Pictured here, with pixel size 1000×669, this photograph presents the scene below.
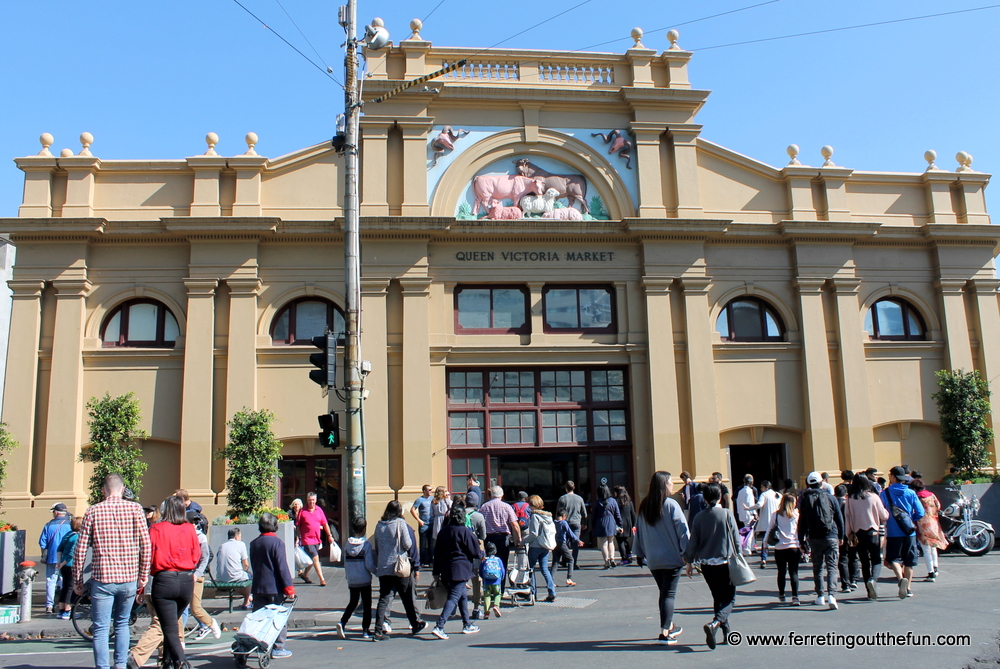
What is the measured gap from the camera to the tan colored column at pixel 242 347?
63.8 feet

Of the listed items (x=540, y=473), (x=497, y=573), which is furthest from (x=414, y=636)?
(x=540, y=473)

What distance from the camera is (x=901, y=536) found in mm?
12016

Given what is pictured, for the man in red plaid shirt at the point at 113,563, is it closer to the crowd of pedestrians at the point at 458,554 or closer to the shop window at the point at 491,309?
the crowd of pedestrians at the point at 458,554

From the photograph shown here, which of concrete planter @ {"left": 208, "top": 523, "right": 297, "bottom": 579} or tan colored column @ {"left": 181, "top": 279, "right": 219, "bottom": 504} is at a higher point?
tan colored column @ {"left": 181, "top": 279, "right": 219, "bottom": 504}

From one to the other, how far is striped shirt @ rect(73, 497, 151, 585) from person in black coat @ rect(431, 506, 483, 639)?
3.70 m

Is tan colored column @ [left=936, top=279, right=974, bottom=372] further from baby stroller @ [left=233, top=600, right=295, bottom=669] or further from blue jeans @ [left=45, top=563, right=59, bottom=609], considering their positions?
blue jeans @ [left=45, top=563, right=59, bottom=609]

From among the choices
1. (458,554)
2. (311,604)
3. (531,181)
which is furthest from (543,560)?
(531,181)

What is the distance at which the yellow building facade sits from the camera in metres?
19.6

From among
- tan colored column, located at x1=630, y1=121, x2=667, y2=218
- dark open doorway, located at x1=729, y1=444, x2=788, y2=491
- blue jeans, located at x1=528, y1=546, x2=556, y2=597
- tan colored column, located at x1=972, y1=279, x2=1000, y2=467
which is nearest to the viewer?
blue jeans, located at x1=528, y1=546, x2=556, y2=597

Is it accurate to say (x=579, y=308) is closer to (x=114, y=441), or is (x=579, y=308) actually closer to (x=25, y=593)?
(x=114, y=441)

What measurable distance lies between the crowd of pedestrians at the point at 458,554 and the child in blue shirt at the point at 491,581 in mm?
16

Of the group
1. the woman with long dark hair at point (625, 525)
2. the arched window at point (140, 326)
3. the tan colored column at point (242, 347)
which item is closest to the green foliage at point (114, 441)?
the tan colored column at point (242, 347)

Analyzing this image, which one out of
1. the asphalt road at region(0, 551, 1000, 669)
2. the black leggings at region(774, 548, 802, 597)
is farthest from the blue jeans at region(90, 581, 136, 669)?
the black leggings at region(774, 548, 802, 597)

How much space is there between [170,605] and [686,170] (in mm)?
17397
